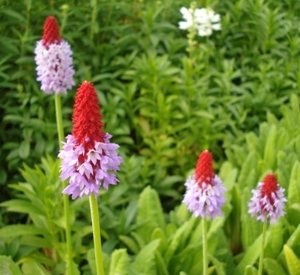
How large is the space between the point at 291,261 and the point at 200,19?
2.52m

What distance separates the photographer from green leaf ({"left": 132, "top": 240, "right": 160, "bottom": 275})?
2918mm

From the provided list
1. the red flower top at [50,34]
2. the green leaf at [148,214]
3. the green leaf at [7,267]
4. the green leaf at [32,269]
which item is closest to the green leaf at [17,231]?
the green leaf at [32,269]

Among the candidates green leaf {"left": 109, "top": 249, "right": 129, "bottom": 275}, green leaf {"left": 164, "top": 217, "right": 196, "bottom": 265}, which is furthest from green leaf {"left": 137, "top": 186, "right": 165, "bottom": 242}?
green leaf {"left": 109, "top": 249, "right": 129, "bottom": 275}

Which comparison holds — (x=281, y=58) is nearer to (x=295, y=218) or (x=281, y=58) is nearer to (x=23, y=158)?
(x=295, y=218)

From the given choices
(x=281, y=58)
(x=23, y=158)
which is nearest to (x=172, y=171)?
(x=23, y=158)

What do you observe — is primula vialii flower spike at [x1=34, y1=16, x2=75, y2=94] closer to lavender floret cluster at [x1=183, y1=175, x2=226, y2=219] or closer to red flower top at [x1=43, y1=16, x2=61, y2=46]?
red flower top at [x1=43, y1=16, x2=61, y2=46]

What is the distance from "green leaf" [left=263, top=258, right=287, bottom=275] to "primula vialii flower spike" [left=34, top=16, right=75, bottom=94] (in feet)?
4.41

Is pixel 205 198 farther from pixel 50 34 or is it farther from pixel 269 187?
pixel 50 34

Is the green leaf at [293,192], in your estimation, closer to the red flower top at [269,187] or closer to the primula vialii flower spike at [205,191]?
the red flower top at [269,187]

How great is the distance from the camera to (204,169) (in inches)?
93.4

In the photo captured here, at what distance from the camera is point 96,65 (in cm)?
453

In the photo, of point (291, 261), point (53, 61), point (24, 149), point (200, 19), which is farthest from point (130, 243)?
point (200, 19)

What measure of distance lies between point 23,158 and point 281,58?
258cm

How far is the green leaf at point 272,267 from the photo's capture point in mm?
2869
